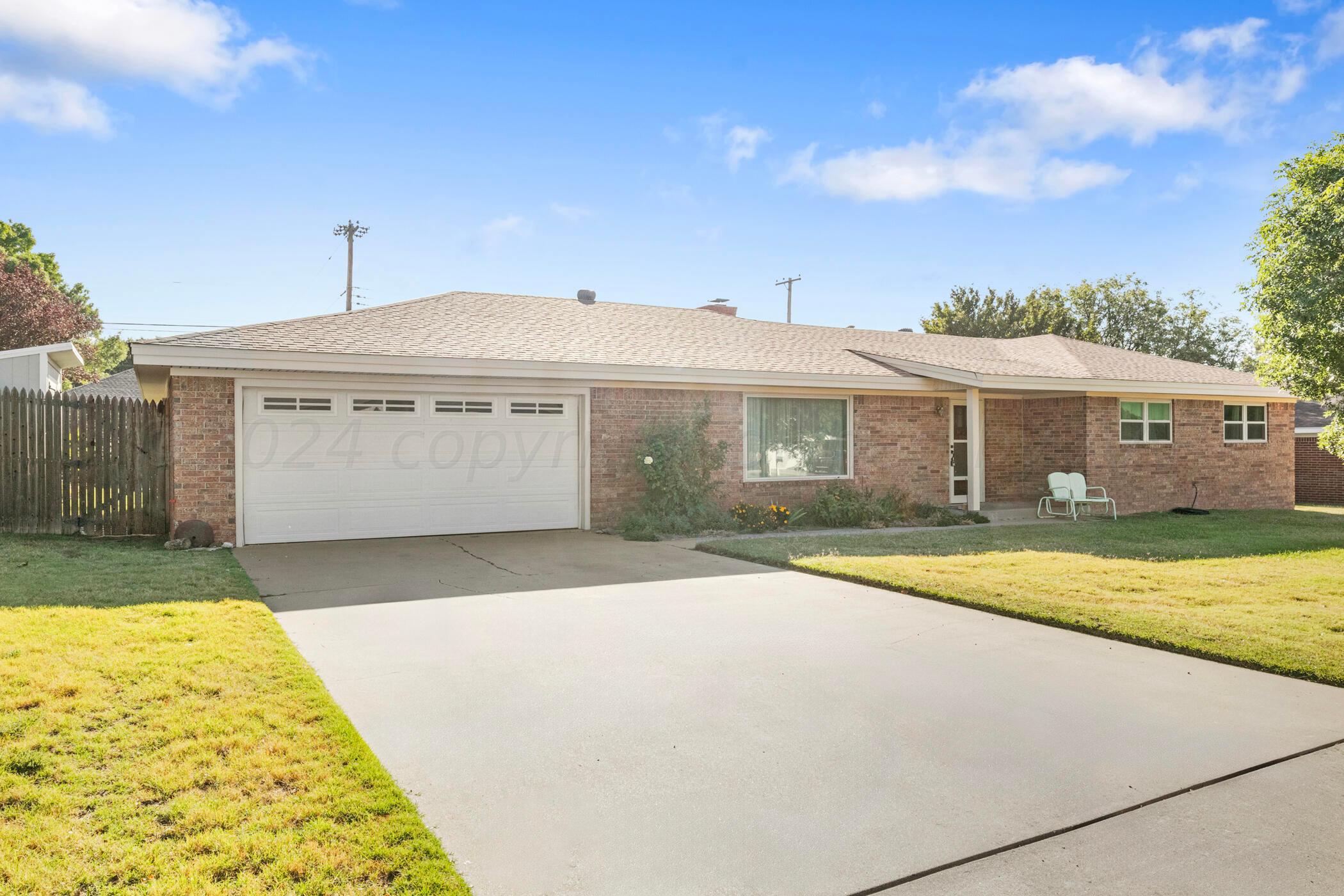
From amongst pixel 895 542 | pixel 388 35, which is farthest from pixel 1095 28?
pixel 388 35

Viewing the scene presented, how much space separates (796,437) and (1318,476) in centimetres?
1589

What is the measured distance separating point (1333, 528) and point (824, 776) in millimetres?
14611

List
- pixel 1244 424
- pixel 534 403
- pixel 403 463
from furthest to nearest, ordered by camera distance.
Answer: pixel 1244 424
pixel 534 403
pixel 403 463

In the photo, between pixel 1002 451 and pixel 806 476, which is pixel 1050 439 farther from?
pixel 806 476

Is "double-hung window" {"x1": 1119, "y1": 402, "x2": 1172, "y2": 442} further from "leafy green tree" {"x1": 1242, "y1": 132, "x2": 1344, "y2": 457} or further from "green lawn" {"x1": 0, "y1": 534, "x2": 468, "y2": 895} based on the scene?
"green lawn" {"x1": 0, "y1": 534, "x2": 468, "y2": 895}

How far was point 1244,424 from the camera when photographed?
712 inches

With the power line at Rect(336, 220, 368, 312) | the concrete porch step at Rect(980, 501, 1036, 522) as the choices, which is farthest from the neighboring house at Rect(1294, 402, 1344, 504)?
the power line at Rect(336, 220, 368, 312)

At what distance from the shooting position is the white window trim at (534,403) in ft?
40.8

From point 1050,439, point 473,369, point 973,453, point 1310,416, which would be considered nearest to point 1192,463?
point 1050,439

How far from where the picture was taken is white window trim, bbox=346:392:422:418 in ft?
37.6

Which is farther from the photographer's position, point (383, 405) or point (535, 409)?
point (535, 409)

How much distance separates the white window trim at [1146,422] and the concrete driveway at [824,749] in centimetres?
1141

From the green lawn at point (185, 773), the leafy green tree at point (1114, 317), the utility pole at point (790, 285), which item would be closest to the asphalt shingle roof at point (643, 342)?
the green lawn at point (185, 773)

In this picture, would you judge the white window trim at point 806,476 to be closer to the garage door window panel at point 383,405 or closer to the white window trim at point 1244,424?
the garage door window panel at point 383,405
